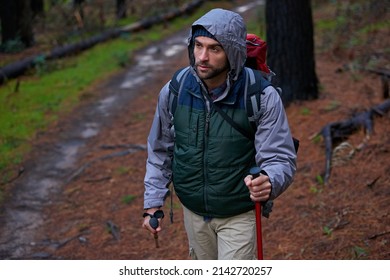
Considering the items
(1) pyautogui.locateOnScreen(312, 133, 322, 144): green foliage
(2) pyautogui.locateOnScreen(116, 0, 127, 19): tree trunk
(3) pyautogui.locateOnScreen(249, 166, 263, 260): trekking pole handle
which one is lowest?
(2) pyautogui.locateOnScreen(116, 0, 127, 19): tree trunk

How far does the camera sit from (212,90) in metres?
3.76

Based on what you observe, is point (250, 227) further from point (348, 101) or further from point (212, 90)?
point (348, 101)

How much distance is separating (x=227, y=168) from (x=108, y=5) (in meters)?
30.9

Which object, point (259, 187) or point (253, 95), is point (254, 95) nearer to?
point (253, 95)

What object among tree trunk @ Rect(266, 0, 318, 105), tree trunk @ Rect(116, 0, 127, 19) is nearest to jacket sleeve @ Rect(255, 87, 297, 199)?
tree trunk @ Rect(266, 0, 318, 105)

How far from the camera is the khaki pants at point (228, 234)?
155 inches

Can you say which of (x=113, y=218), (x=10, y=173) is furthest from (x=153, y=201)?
(x=10, y=173)

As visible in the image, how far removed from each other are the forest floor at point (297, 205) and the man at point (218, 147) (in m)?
2.15

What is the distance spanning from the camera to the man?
3.61m

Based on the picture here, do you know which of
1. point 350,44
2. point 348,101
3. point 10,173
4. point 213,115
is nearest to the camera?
point 213,115

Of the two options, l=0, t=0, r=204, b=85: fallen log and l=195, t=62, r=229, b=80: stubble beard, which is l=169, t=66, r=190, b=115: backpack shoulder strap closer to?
l=195, t=62, r=229, b=80: stubble beard

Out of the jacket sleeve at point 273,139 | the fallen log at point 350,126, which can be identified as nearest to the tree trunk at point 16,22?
the fallen log at point 350,126
